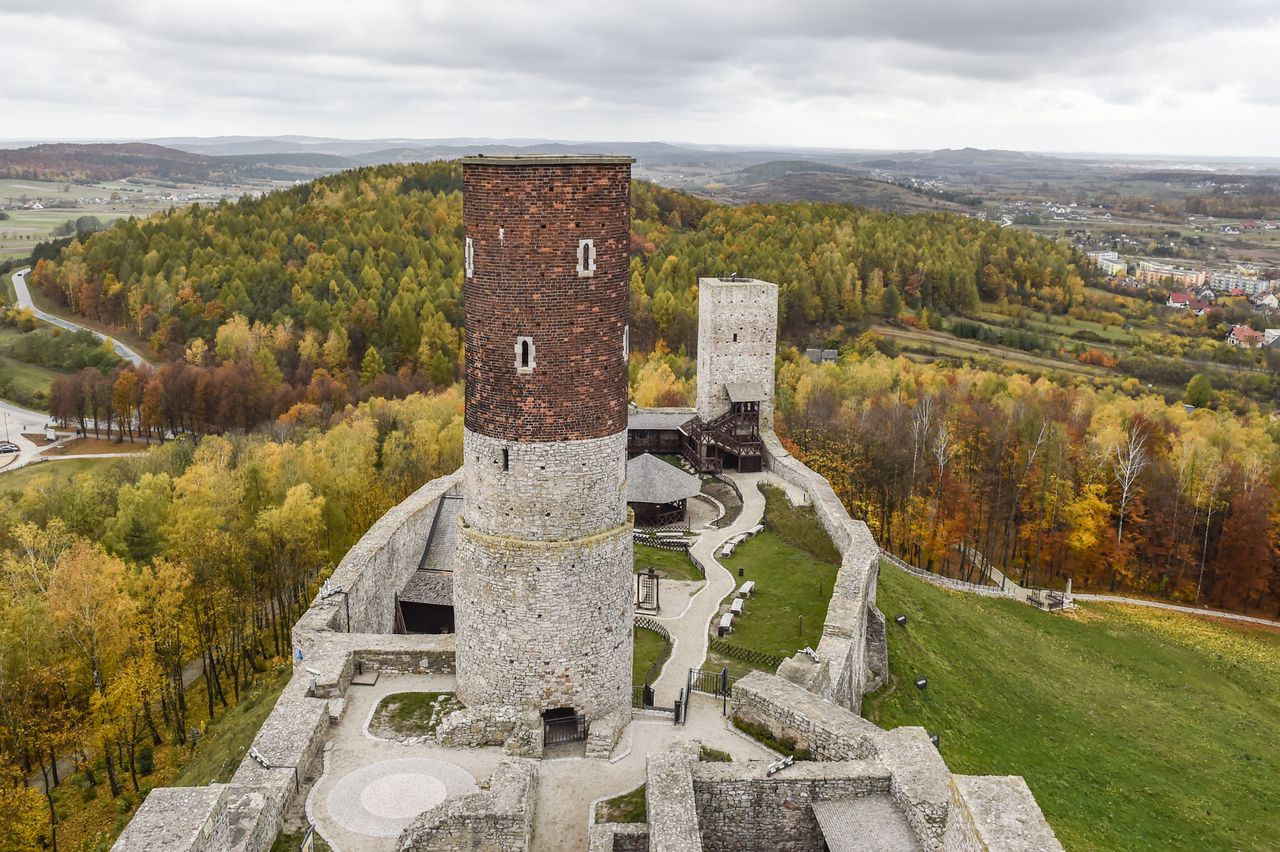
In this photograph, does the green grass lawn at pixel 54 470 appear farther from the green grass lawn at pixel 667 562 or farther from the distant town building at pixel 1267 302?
the distant town building at pixel 1267 302

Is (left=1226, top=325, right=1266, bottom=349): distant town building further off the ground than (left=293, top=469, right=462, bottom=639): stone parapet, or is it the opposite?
(left=293, top=469, right=462, bottom=639): stone parapet

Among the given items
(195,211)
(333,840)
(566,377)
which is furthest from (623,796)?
(195,211)

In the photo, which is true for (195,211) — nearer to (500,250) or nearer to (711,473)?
(711,473)

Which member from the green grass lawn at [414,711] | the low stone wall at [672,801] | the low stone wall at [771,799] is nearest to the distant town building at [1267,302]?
the low stone wall at [771,799]

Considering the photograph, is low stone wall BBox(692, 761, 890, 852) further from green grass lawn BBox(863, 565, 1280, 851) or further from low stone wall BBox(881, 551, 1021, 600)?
low stone wall BBox(881, 551, 1021, 600)

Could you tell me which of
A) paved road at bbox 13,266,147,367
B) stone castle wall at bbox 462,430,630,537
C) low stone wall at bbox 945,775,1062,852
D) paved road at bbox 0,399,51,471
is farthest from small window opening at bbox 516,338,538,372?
paved road at bbox 13,266,147,367

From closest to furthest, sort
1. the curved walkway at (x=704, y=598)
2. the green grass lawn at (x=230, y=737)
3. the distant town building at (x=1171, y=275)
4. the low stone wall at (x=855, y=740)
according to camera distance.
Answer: the low stone wall at (x=855, y=740), the green grass lawn at (x=230, y=737), the curved walkway at (x=704, y=598), the distant town building at (x=1171, y=275)

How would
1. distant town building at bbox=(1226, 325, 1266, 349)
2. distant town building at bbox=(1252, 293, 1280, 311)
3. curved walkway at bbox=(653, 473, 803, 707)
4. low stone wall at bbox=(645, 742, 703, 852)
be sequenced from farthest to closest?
distant town building at bbox=(1252, 293, 1280, 311), distant town building at bbox=(1226, 325, 1266, 349), curved walkway at bbox=(653, 473, 803, 707), low stone wall at bbox=(645, 742, 703, 852)

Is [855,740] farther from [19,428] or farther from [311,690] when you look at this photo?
[19,428]
